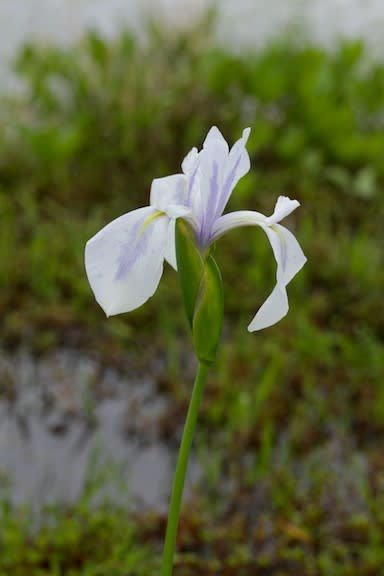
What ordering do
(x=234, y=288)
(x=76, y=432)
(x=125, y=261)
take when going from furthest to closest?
(x=234, y=288) → (x=76, y=432) → (x=125, y=261)

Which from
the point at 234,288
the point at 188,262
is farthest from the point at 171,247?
the point at 234,288

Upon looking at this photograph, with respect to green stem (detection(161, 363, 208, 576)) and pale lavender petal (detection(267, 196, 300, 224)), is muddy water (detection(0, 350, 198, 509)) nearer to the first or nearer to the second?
green stem (detection(161, 363, 208, 576))

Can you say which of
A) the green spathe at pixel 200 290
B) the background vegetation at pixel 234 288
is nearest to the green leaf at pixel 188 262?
the green spathe at pixel 200 290

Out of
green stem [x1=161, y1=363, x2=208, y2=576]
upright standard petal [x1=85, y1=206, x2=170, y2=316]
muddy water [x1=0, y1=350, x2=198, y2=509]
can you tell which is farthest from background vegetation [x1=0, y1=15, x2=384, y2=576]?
upright standard petal [x1=85, y1=206, x2=170, y2=316]

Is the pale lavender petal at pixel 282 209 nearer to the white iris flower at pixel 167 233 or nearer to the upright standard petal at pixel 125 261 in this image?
the white iris flower at pixel 167 233

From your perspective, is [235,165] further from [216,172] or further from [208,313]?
[208,313]

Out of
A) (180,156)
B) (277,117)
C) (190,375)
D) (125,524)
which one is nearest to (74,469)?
(125,524)
